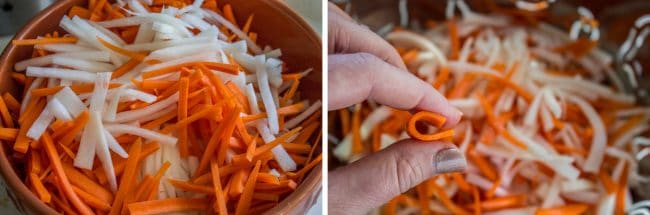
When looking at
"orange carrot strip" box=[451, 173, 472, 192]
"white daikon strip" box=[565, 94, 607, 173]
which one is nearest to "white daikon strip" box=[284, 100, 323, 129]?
"orange carrot strip" box=[451, 173, 472, 192]

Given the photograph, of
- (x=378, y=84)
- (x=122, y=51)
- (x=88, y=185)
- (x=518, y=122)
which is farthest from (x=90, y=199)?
(x=518, y=122)

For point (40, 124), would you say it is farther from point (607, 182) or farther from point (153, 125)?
point (607, 182)

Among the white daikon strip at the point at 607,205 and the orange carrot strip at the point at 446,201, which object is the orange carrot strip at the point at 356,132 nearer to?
the orange carrot strip at the point at 446,201

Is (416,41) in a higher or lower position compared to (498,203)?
higher

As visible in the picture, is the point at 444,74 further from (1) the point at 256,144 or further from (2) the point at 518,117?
(1) the point at 256,144

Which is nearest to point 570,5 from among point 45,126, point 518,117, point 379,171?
point 518,117

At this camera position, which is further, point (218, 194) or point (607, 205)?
point (607, 205)

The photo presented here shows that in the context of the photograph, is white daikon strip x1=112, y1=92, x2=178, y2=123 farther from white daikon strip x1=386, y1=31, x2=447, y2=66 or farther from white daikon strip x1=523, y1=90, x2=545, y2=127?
white daikon strip x1=523, y1=90, x2=545, y2=127
